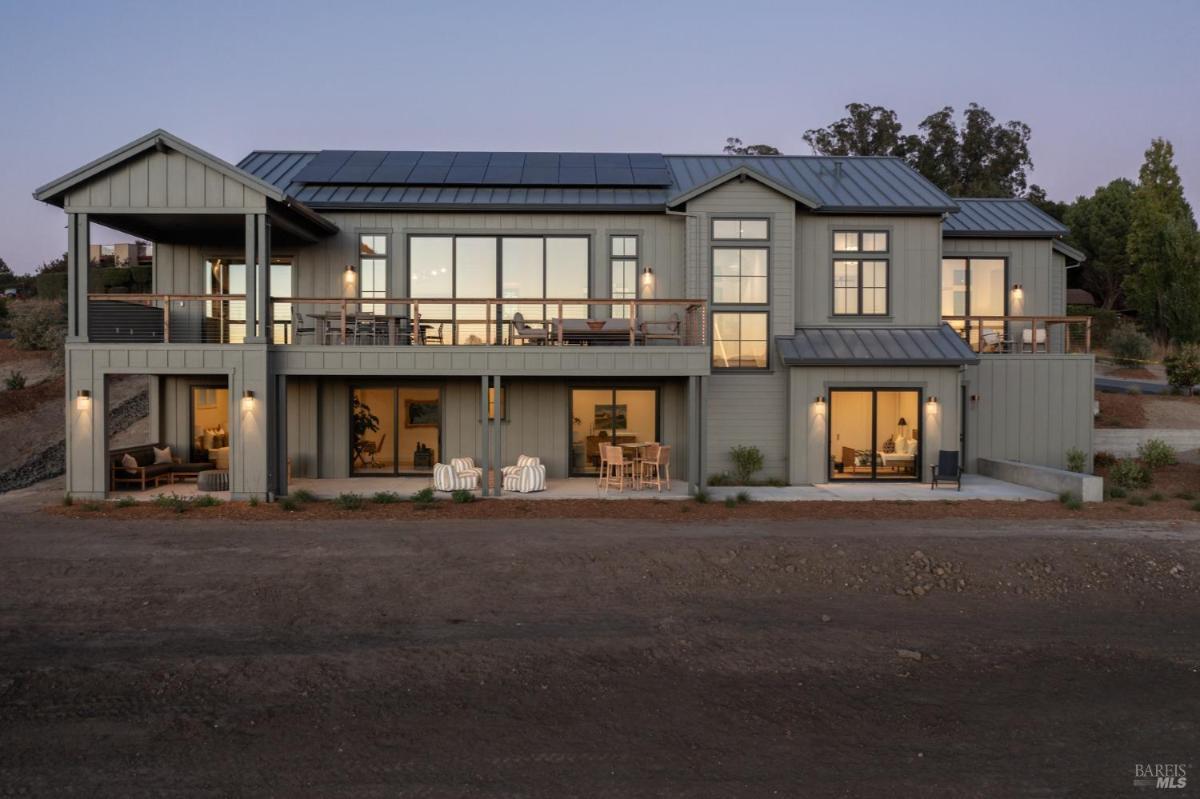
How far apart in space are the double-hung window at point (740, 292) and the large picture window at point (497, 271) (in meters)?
2.91

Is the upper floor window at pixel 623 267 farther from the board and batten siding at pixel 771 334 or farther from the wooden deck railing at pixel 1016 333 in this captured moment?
the wooden deck railing at pixel 1016 333

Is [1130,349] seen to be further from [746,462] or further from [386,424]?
[386,424]

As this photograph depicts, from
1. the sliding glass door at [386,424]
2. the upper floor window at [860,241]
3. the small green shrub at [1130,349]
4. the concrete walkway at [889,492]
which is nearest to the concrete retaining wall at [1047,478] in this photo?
the concrete walkway at [889,492]

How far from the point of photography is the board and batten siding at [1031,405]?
55.8ft

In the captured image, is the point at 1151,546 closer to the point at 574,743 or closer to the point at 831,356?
the point at 831,356

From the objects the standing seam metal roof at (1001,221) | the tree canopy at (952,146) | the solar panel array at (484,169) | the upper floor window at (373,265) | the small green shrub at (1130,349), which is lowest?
the small green shrub at (1130,349)

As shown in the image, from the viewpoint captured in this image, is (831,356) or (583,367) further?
(831,356)

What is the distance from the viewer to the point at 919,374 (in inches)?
622

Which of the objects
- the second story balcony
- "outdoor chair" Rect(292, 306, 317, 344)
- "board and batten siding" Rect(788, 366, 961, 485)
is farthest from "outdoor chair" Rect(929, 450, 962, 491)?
"outdoor chair" Rect(292, 306, 317, 344)

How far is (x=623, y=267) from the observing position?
1672 centimetres

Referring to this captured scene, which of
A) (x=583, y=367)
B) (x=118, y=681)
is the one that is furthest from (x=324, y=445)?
(x=118, y=681)

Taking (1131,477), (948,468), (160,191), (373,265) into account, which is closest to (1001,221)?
(1131,477)

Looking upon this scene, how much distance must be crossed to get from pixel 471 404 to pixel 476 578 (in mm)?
8146

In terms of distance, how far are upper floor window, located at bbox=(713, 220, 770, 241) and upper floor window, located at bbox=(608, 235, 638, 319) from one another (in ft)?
6.02
